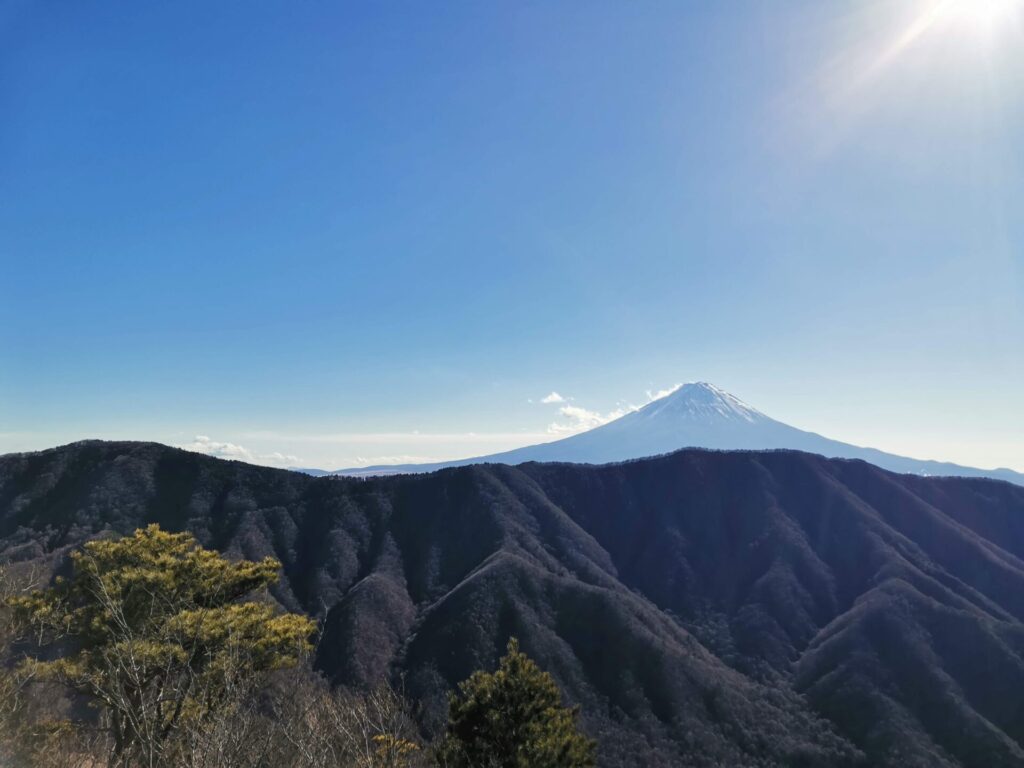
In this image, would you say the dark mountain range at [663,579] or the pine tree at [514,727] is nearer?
the pine tree at [514,727]

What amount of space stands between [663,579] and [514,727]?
55.5 m

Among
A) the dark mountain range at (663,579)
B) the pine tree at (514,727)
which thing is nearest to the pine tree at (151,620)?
the pine tree at (514,727)

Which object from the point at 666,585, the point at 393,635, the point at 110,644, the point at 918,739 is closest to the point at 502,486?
the point at 666,585

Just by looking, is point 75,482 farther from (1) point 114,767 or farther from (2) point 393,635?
(1) point 114,767

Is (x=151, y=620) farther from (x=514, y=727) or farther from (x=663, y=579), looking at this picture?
(x=663, y=579)

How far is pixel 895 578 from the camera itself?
60.7 m

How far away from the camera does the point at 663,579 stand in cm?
6862

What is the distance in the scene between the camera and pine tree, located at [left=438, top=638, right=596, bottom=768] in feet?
57.7

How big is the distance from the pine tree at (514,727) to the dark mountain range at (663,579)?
77.2 feet

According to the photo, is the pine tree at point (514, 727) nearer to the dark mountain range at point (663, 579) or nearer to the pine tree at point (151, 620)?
the pine tree at point (151, 620)

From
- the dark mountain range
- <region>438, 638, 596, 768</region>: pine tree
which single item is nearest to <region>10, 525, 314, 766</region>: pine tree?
<region>438, 638, 596, 768</region>: pine tree

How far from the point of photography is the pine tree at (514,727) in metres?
17.6

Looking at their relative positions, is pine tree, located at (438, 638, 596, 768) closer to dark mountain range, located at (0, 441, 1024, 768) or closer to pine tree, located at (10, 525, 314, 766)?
pine tree, located at (10, 525, 314, 766)

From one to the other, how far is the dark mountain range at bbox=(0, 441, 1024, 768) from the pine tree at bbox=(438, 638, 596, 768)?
77.2 feet
